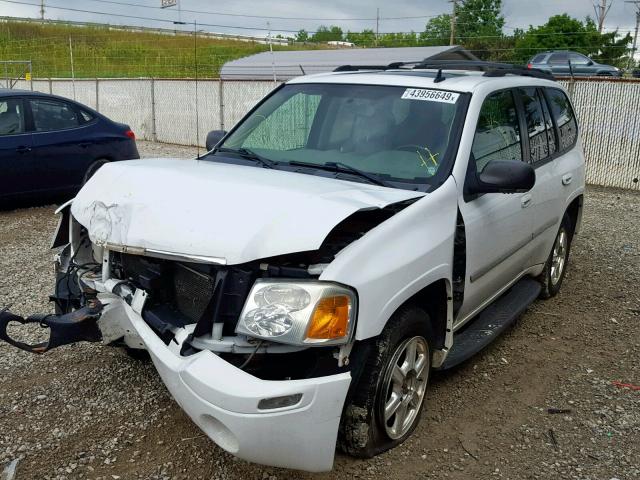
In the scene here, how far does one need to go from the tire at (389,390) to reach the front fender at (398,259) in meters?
0.17

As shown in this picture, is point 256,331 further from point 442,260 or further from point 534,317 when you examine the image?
point 534,317

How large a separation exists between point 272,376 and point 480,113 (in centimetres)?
219

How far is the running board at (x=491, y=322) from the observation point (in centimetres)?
385

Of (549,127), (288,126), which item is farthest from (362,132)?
(549,127)

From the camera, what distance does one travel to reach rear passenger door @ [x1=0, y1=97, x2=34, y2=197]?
8453mm

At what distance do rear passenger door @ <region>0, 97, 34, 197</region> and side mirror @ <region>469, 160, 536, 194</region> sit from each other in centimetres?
682

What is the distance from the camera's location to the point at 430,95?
4.08 meters

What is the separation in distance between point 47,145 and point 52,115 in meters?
0.57

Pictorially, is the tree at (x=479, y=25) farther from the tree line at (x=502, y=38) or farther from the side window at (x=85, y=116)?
the side window at (x=85, y=116)

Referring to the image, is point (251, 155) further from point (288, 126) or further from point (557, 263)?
point (557, 263)

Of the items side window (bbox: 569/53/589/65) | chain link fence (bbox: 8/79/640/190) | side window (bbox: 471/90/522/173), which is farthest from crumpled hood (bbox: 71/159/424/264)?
side window (bbox: 569/53/589/65)

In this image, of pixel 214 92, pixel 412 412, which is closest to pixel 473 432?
pixel 412 412

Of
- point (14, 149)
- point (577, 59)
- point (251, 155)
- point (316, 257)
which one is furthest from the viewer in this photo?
point (577, 59)

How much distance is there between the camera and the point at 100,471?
316 centimetres
